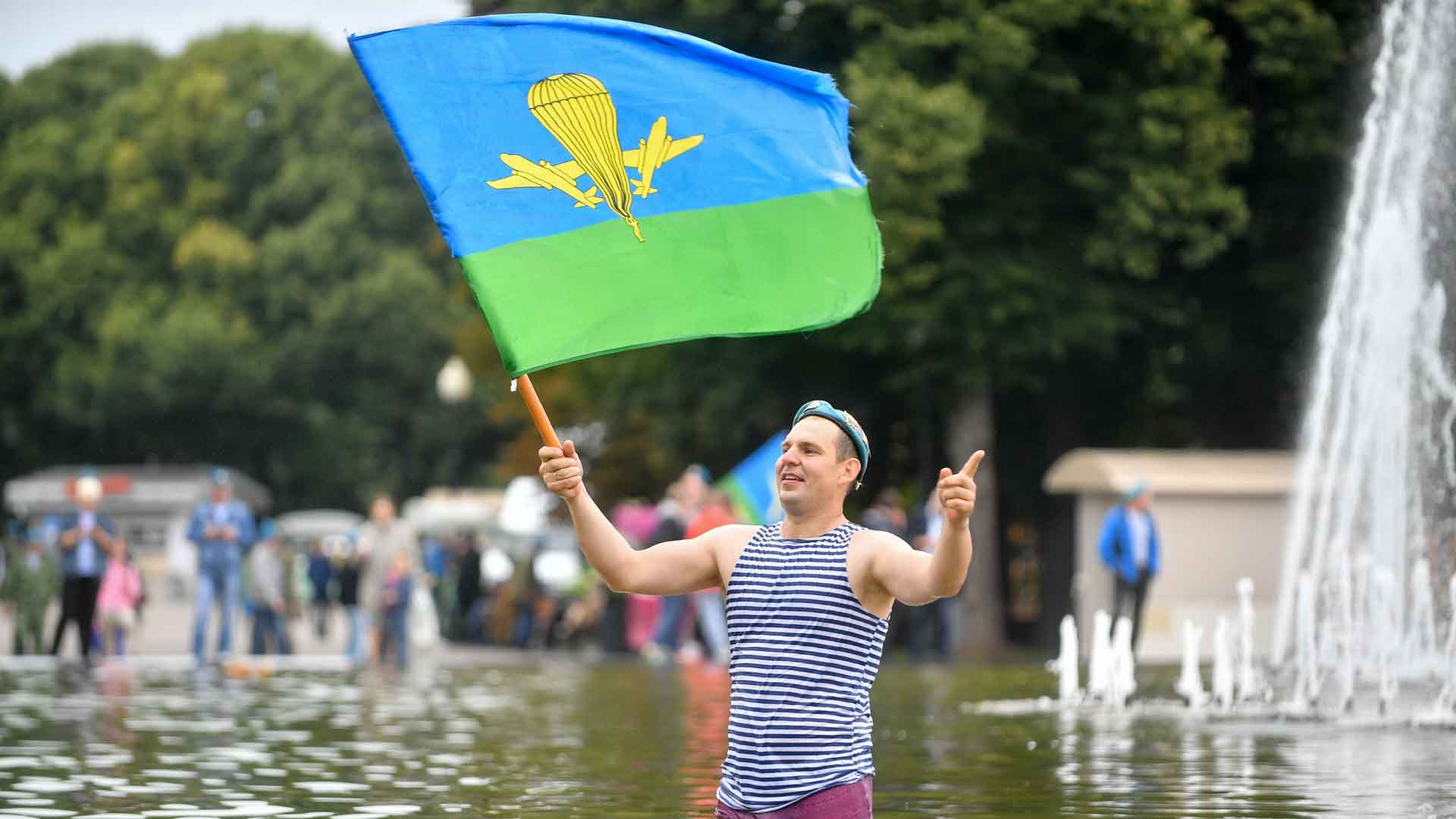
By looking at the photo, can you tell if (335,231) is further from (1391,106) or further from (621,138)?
(621,138)

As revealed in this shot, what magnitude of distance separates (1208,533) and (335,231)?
46.6m

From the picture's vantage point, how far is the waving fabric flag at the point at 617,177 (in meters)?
7.76

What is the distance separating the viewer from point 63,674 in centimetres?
2548

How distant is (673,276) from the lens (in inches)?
311

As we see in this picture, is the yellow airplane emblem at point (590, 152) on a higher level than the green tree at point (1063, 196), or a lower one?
lower

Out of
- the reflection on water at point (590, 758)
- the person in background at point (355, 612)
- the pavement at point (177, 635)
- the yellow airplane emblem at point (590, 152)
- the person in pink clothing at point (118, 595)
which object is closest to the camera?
the yellow airplane emblem at point (590, 152)

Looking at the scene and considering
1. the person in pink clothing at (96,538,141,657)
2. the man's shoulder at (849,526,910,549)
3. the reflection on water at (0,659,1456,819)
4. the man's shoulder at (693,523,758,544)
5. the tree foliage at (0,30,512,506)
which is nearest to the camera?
the man's shoulder at (849,526,910,549)

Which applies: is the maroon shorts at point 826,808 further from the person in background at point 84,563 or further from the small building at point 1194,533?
the small building at point 1194,533

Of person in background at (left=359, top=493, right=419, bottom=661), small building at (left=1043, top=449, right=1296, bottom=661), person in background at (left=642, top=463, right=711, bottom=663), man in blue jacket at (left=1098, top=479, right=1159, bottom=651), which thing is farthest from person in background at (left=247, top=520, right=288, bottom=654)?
man in blue jacket at (left=1098, top=479, right=1159, bottom=651)

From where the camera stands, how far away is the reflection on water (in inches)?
474

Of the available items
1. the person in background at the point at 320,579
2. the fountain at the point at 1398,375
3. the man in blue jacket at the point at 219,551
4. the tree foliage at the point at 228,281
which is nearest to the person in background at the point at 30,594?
the man in blue jacket at the point at 219,551

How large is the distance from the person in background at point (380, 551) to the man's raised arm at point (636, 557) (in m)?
21.9

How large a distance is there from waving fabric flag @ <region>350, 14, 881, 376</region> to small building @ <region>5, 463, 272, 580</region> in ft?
195

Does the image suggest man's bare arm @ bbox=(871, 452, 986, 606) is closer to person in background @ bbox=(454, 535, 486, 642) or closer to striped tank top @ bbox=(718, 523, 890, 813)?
striped tank top @ bbox=(718, 523, 890, 813)
